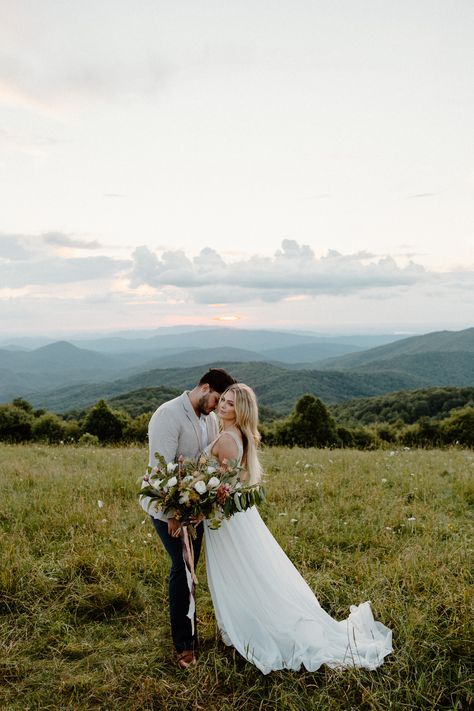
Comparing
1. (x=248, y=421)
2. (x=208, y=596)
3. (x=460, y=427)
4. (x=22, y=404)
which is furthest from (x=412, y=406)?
(x=248, y=421)

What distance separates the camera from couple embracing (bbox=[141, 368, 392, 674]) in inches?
170

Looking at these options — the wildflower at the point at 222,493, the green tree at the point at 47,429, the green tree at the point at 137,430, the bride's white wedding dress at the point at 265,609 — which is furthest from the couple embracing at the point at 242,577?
the green tree at the point at 47,429

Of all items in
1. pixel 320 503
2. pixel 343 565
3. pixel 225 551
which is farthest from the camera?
pixel 320 503

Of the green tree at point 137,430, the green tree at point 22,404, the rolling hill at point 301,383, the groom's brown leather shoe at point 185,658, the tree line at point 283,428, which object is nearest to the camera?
the groom's brown leather shoe at point 185,658

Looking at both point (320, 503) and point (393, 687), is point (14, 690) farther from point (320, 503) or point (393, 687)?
point (320, 503)

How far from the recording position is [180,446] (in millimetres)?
4512

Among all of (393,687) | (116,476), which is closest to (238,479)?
(393,687)

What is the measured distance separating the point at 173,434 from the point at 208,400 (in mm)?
471

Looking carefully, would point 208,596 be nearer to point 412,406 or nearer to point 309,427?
point 309,427

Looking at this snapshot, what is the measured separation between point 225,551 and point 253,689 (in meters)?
1.14

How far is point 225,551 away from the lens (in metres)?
4.54

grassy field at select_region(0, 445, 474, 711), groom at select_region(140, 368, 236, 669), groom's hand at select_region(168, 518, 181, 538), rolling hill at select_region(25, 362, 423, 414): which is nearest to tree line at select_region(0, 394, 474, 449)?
grassy field at select_region(0, 445, 474, 711)

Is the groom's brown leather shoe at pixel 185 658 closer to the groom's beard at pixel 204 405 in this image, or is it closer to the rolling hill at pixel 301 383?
the groom's beard at pixel 204 405

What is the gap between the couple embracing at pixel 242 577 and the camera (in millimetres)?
4328
